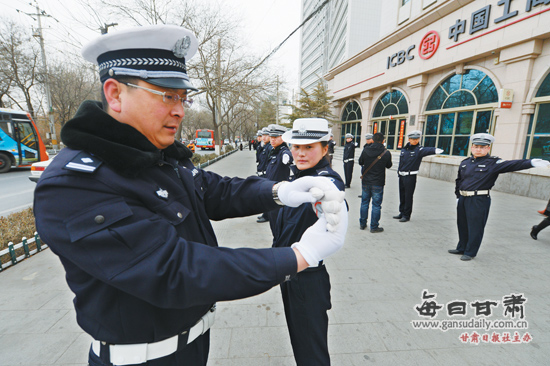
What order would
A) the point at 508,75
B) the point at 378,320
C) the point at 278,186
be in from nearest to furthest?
1. the point at 278,186
2. the point at 378,320
3. the point at 508,75

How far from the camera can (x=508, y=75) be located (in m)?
9.80

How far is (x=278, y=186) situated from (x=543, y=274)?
14.9 feet

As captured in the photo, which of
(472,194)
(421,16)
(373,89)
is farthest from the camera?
(373,89)

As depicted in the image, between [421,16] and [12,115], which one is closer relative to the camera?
[12,115]

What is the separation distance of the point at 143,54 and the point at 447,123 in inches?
598

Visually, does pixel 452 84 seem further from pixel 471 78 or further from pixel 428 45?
pixel 428 45

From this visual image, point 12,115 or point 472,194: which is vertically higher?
point 12,115

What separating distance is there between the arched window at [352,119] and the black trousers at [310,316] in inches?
808

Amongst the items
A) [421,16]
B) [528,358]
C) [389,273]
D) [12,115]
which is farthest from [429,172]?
[12,115]

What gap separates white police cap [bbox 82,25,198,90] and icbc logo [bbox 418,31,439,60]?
51.1ft

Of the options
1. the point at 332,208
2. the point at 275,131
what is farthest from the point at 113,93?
the point at 275,131

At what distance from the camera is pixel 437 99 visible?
13.6m

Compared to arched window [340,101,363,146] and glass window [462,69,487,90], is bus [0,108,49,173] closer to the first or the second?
arched window [340,101,363,146]

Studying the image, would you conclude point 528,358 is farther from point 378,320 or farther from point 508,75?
point 508,75
